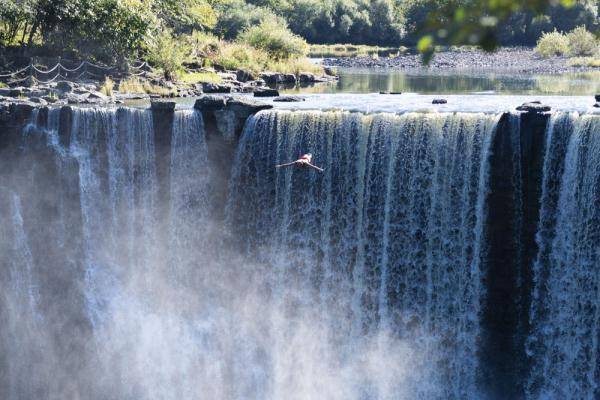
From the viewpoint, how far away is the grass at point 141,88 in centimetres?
2847

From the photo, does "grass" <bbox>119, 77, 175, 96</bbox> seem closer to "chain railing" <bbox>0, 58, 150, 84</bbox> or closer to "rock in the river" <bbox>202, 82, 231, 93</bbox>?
"chain railing" <bbox>0, 58, 150, 84</bbox>

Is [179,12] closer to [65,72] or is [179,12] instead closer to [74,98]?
Answer: [65,72]

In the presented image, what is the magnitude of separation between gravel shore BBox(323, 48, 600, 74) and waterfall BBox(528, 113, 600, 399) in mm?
32797

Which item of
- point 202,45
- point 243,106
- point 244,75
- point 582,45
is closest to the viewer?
point 243,106

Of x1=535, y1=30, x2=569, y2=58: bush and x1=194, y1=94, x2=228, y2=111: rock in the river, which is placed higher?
x1=535, y1=30, x2=569, y2=58: bush

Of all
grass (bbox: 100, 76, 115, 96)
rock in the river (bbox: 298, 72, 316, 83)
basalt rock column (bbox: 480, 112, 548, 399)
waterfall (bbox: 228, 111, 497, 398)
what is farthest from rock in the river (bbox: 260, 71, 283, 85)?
basalt rock column (bbox: 480, 112, 548, 399)

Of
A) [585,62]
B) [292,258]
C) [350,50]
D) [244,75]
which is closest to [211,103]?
[292,258]

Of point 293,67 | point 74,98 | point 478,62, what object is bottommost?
point 74,98

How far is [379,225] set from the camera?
17266 mm

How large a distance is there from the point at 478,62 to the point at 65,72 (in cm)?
3535

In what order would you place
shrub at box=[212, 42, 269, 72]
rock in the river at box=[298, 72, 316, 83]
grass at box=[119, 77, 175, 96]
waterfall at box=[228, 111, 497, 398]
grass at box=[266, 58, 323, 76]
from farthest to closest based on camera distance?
grass at box=[266, 58, 323, 76]
rock in the river at box=[298, 72, 316, 83]
shrub at box=[212, 42, 269, 72]
grass at box=[119, 77, 175, 96]
waterfall at box=[228, 111, 497, 398]

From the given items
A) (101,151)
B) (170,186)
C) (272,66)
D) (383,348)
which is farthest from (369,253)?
(272,66)

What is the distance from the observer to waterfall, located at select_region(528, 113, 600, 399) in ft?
50.0

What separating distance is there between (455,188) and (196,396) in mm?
8458
